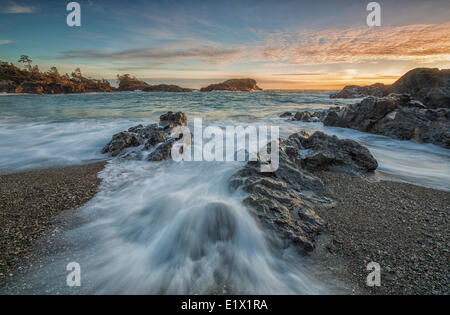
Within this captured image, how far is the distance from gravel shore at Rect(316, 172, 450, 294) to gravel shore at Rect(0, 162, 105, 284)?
12.2ft

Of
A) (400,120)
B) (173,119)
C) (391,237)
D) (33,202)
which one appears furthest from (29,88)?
(391,237)

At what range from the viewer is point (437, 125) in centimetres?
731

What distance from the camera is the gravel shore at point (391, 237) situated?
2043 mm

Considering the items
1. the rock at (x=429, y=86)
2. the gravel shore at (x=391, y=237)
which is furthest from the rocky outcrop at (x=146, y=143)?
the rock at (x=429, y=86)

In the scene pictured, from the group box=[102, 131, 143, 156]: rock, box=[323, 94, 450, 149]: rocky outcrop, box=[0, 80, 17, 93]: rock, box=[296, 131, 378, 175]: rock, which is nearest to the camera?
box=[296, 131, 378, 175]: rock

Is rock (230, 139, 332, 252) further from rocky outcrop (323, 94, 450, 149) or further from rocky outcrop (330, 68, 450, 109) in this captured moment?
rocky outcrop (330, 68, 450, 109)

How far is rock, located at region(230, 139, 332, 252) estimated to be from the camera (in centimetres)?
258

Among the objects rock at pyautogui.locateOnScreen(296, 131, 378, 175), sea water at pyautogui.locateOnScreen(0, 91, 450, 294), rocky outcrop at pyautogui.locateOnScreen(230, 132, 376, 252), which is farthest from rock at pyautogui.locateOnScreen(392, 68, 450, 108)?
rocky outcrop at pyautogui.locateOnScreen(230, 132, 376, 252)

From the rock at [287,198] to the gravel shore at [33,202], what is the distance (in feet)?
9.26
